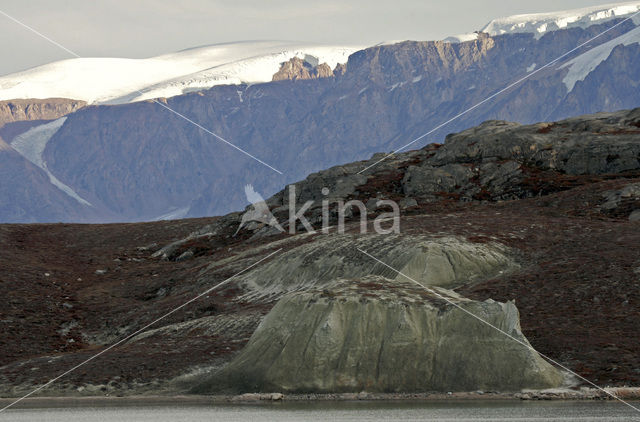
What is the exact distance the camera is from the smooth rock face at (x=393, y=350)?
193 ft

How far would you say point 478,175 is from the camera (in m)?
126

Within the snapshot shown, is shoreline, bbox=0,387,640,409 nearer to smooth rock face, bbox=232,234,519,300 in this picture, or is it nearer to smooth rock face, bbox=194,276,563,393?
smooth rock face, bbox=194,276,563,393

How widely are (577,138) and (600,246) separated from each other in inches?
2102

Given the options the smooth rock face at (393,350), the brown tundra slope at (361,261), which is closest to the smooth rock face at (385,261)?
the brown tundra slope at (361,261)

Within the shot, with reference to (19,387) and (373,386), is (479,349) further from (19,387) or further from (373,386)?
(19,387)

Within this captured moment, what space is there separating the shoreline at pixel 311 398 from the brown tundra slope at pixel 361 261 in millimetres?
1255

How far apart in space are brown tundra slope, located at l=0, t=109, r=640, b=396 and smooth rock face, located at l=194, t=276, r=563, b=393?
363 centimetres

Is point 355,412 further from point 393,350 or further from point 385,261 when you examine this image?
point 385,261

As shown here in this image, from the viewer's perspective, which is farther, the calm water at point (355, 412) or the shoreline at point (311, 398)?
the shoreline at point (311, 398)

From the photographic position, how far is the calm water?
51.8 meters

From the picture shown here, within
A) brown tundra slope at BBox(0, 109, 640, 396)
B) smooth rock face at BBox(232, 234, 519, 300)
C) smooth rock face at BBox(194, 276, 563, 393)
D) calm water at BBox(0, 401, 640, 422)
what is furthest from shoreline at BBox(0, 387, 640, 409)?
smooth rock face at BBox(232, 234, 519, 300)

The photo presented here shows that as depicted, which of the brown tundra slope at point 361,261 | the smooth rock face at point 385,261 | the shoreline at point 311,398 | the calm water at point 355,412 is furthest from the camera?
the smooth rock face at point 385,261

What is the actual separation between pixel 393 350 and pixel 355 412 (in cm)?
639

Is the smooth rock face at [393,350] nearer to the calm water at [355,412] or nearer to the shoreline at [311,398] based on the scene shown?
the shoreline at [311,398]
